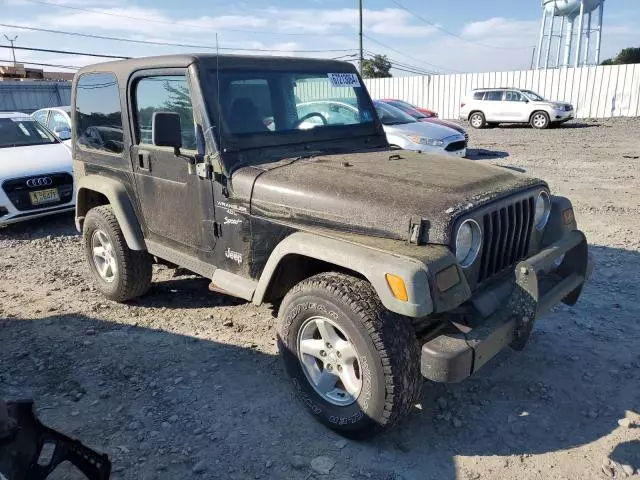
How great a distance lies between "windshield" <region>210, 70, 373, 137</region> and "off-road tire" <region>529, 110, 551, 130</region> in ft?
57.5

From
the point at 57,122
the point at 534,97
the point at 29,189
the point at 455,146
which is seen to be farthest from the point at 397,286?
the point at 534,97

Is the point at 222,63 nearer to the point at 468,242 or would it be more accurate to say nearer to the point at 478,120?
the point at 468,242

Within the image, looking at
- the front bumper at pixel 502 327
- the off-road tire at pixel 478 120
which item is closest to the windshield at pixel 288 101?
the front bumper at pixel 502 327

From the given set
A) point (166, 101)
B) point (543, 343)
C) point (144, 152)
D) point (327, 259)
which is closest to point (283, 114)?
point (166, 101)

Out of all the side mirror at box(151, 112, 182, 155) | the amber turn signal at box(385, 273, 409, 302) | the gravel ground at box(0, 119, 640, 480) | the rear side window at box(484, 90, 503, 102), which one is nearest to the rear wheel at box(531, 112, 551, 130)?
the rear side window at box(484, 90, 503, 102)

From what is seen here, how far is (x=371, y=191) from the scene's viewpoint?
294cm

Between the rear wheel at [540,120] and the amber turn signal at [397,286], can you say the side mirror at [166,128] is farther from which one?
the rear wheel at [540,120]

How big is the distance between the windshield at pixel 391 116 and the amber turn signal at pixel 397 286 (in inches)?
369

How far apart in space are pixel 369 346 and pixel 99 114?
3.24 meters

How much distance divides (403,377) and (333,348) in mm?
450

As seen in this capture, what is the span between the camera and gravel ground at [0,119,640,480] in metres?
2.80

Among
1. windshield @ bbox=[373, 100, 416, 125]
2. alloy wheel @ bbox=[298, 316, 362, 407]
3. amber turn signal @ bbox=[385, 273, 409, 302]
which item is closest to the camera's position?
amber turn signal @ bbox=[385, 273, 409, 302]

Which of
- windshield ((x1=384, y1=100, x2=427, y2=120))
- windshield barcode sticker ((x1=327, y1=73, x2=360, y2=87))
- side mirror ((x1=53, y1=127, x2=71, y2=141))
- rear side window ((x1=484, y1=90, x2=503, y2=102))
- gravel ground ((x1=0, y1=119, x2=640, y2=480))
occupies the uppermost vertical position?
windshield barcode sticker ((x1=327, y1=73, x2=360, y2=87))

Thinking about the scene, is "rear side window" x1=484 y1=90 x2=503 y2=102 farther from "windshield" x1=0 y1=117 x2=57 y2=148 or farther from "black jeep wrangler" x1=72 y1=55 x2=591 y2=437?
"black jeep wrangler" x1=72 y1=55 x2=591 y2=437
